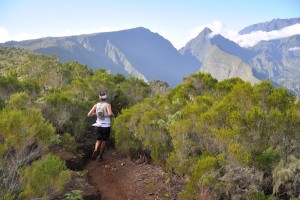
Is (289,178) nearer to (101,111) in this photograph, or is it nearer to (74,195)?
(74,195)

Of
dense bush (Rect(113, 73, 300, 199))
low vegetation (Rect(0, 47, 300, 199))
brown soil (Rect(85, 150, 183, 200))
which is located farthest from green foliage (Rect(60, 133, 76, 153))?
dense bush (Rect(113, 73, 300, 199))

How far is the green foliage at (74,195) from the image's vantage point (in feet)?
19.9

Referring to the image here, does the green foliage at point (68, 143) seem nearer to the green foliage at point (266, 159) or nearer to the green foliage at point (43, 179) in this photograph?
the green foliage at point (43, 179)

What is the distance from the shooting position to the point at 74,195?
627 centimetres

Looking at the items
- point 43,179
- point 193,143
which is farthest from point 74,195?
point 193,143

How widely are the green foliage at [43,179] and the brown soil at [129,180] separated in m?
2.39

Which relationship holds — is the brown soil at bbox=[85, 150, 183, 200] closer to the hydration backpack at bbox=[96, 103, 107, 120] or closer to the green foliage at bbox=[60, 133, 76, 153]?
the green foliage at bbox=[60, 133, 76, 153]

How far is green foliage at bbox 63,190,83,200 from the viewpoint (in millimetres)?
6079

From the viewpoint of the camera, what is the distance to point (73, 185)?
6.95 metres

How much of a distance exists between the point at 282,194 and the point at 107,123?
482 centimetres

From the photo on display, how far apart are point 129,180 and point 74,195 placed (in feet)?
7.71

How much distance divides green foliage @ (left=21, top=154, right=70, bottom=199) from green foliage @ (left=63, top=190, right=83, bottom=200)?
30.5 inches

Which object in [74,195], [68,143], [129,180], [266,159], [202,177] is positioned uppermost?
[266,159]

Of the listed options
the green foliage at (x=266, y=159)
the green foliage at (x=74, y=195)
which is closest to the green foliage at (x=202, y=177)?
the green foliage at (x=266, y=159)
